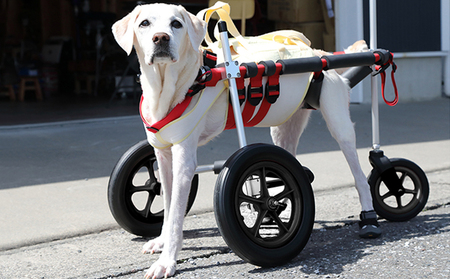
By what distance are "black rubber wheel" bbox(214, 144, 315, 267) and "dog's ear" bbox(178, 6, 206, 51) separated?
26.3 inches

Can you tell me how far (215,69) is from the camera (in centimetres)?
322

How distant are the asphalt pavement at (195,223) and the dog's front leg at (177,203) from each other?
116 millimetres

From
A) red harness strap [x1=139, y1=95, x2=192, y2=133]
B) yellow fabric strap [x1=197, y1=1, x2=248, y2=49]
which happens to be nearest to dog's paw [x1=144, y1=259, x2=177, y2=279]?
red harness strap [x1=139, y1=95, x2=192, y2=133]

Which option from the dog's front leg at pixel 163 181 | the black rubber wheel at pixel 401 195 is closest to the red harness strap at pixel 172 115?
the dog's front leg at pixel 163 181

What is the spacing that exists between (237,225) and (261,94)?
905 millimetres

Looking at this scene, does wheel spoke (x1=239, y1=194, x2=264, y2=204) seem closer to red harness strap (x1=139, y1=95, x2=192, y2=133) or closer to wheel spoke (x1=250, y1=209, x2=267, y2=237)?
wheel spoke (x1=250, y1=209, x2=267, y2=237)

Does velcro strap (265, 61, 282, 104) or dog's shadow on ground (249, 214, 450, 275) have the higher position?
velcro strap (265, 61, 282, 104)

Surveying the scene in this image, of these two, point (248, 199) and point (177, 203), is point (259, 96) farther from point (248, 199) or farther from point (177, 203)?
point (177, 203)

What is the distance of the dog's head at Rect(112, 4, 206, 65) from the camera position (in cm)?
287

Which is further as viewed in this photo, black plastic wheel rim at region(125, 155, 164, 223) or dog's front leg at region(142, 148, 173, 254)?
black plastic wheel rim at region(125, 155, 164, 223)

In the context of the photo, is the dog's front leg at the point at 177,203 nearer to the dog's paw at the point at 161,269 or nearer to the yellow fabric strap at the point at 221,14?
the dog's paw at the point at 161,269

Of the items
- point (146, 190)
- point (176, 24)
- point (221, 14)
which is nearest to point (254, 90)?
point (221, 14)

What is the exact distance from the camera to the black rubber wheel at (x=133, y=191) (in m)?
3.56

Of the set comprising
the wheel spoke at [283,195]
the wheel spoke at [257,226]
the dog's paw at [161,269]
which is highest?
the wheel spoke at [283,195]
